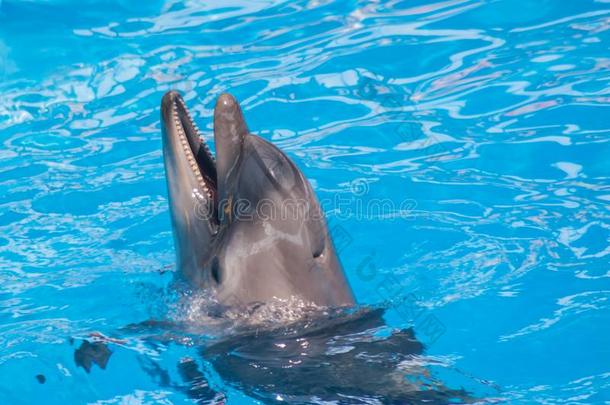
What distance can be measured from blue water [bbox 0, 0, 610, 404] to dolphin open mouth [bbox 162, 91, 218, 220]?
788 millimetres

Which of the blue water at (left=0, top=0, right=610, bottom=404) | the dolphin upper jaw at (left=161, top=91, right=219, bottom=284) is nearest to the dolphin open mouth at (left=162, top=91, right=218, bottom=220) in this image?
the dolphin upper jaw at (left=161, top=91, right=219, bottom=284)

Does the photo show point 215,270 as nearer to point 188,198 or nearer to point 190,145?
point 188,198

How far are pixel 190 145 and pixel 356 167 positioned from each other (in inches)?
119

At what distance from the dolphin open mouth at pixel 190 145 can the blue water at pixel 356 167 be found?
0.79m

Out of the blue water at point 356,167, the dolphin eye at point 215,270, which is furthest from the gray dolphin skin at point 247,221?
the blue water at point 356,167

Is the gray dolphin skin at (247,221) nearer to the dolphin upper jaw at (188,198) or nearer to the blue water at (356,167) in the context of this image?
the dolphin upper jaw at (188,198)

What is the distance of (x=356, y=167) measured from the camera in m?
8.53

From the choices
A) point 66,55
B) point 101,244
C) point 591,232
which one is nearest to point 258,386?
point 101,244

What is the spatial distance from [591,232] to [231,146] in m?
3.38

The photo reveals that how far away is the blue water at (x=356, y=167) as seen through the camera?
5.91 metres

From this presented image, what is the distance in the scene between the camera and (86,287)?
6.78 meters

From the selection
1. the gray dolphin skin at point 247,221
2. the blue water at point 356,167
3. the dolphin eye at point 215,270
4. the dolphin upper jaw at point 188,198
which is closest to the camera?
the gray dolphin skin at point 247,221

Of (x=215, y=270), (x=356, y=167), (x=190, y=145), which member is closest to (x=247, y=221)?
(x=215, y=270)

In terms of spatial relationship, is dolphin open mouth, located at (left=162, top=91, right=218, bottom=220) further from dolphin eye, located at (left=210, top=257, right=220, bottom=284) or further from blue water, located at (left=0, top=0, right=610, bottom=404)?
blue water, located at (left=0, top=0, right=610, bottom=404)
